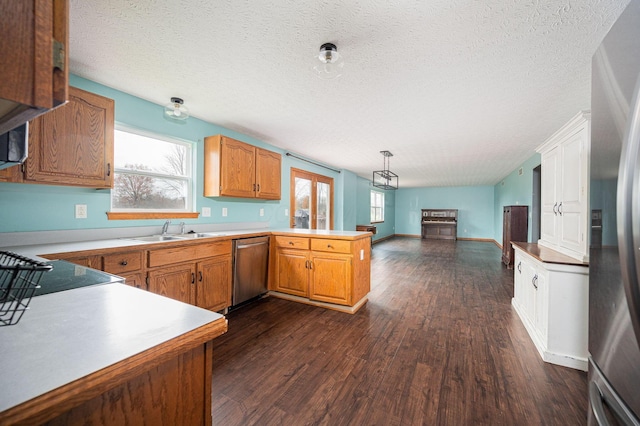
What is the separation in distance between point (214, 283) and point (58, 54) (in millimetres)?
2663

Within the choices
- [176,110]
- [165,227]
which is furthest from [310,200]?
[176,110]

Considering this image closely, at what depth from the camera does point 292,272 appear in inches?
132

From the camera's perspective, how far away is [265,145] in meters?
4.45

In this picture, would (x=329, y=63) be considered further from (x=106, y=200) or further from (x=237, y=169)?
(x=106, y=200)

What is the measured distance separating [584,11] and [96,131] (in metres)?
3.43

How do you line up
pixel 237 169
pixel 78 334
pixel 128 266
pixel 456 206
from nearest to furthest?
pixel 78 334 → pixel 128 266 → pixel 237 169 → pixel 456 206

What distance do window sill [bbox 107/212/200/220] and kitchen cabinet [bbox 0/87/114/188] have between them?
0.43 metres

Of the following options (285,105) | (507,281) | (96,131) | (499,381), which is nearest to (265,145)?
(285,105)

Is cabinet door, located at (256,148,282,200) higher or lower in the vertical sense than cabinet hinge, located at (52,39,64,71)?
higher

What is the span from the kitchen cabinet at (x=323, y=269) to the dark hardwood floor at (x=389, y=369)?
19 centimetres

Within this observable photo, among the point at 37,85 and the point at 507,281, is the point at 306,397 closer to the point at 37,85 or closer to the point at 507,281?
the point at 37,85

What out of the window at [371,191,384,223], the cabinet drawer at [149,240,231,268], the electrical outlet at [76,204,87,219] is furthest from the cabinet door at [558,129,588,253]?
the window at [371,191,384,223]

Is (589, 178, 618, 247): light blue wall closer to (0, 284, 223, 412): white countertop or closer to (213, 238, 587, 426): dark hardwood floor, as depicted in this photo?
(0, 284, 223, 412): white countertop

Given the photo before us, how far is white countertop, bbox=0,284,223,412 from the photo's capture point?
45 cm
